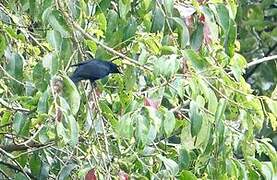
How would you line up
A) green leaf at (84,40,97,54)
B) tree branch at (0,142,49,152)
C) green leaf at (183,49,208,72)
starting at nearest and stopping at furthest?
green leaf at (183,49,208,72) → green leaf at (84,40,97,54) → tree branch at (0,142,49,152)

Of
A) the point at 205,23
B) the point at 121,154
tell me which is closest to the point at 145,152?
the point at 121,154

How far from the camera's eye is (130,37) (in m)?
2.22

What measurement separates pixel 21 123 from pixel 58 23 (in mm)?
330

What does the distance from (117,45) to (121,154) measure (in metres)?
0.27

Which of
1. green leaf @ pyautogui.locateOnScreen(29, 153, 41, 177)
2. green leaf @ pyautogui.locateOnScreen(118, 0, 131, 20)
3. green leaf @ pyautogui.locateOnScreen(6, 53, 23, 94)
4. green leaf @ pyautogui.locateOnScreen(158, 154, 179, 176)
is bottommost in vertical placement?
green leaf @ pyautogui.locateOnScreen(29, 153, 41, 177)

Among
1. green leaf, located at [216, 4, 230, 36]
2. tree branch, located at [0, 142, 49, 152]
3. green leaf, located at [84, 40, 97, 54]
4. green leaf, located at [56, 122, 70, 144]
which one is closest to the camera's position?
green leaf, located at [56, 122, 70, 144]

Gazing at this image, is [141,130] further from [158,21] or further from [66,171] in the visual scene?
[66,171]

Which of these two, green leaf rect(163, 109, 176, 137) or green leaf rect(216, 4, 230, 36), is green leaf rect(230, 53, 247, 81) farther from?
green leaf rect(163, 109, 176, 137)

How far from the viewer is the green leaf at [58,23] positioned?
6.61ft

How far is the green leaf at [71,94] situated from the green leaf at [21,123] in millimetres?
281

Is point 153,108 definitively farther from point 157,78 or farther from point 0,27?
point 0,27

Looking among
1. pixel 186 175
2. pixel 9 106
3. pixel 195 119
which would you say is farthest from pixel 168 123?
pixel 9 106

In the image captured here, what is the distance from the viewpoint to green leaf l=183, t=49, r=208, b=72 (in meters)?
2.04

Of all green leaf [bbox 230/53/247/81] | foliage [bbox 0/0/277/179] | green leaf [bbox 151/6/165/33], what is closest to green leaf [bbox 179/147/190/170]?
foliage [bbox 0/0/277/179]
